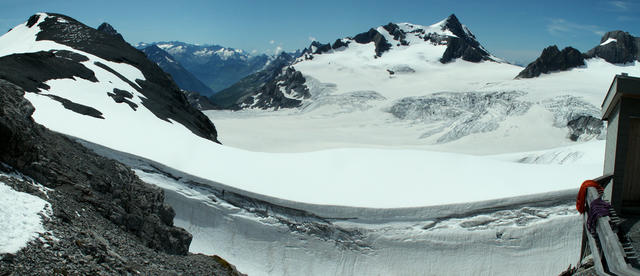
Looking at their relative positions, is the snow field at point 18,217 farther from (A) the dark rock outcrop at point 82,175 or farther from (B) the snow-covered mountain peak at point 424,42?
(B) the snow-covered mountain peak at point 424,42

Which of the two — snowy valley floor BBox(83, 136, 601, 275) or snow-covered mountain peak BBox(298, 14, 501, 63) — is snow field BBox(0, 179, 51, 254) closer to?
snowy valley floor BBox(83, 136, 601, 275)

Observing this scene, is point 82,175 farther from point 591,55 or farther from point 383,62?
point 383,62

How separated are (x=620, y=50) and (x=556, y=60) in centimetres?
1944

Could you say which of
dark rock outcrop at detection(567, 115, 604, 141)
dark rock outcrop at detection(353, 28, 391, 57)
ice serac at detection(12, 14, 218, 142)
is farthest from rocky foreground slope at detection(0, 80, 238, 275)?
dark rock outcrop at detection(353, 28, 391, 57)

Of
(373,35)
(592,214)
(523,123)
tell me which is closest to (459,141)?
(523,123)

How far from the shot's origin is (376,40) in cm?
10931

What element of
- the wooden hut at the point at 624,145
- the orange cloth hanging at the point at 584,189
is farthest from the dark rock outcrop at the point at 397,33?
the orange cloth hanging at the point at 584,189

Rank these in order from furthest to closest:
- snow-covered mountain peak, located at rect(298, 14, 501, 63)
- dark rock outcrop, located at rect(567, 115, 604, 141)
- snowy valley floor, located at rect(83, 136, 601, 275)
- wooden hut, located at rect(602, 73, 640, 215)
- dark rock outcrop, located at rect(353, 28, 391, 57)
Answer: dark rock outcrop, located at rect(353, 28, 391, 57) < snow-covered mountain peak, located at rect(298, 14, 501, 63) < dark rock outcrop, located at rect(567, 115, 604, 141) < snowy valley floor, located at rect(83, 136, 601, 275) < wooden hut, located at rect(602, 73, 640, 215)

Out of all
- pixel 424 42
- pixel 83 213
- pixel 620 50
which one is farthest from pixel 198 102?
pixel 83 213

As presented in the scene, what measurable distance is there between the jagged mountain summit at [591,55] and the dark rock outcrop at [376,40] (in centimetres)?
4123

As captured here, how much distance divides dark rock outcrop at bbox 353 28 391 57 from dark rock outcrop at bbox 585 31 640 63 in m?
42.5

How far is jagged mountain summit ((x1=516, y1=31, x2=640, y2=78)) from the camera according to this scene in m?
68.2

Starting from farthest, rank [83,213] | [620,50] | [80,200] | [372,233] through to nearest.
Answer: [620,50], [372,233], [80,200], [83,213]

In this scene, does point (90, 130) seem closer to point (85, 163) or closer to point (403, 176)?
point (85, 163)
